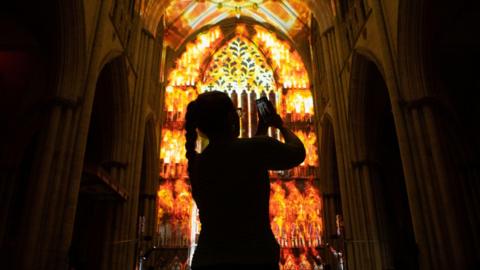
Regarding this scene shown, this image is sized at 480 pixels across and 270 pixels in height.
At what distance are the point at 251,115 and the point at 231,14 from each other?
17.6 feet

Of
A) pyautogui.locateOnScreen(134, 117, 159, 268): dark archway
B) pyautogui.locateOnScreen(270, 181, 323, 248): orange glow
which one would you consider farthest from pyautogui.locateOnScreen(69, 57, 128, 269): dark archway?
pyautogui.locateOnScreen(270, 181, 323, 248): orange glow

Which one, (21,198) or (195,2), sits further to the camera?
(195,2)

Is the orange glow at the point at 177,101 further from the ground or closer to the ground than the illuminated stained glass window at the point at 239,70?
closer to the ground

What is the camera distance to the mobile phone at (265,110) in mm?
1524

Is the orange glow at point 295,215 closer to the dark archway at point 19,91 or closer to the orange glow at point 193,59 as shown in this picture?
the orange glow at point 193,59

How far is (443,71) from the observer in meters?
10.4

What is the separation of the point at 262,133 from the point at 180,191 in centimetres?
1540

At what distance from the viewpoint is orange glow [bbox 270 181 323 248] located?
15930 millimetres

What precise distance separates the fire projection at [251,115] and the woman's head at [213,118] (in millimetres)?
14670

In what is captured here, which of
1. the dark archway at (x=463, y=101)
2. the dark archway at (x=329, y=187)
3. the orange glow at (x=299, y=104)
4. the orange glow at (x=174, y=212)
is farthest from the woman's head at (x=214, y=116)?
the orange glow at (x=299, y=104)

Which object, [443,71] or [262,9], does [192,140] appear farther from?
[262,9]

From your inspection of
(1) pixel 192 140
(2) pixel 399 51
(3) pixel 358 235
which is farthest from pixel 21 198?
(1) pixel 192 140

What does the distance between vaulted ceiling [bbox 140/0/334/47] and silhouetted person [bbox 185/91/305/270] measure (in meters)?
16.9

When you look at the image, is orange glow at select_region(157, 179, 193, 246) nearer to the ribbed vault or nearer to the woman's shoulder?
the ribbed vault
